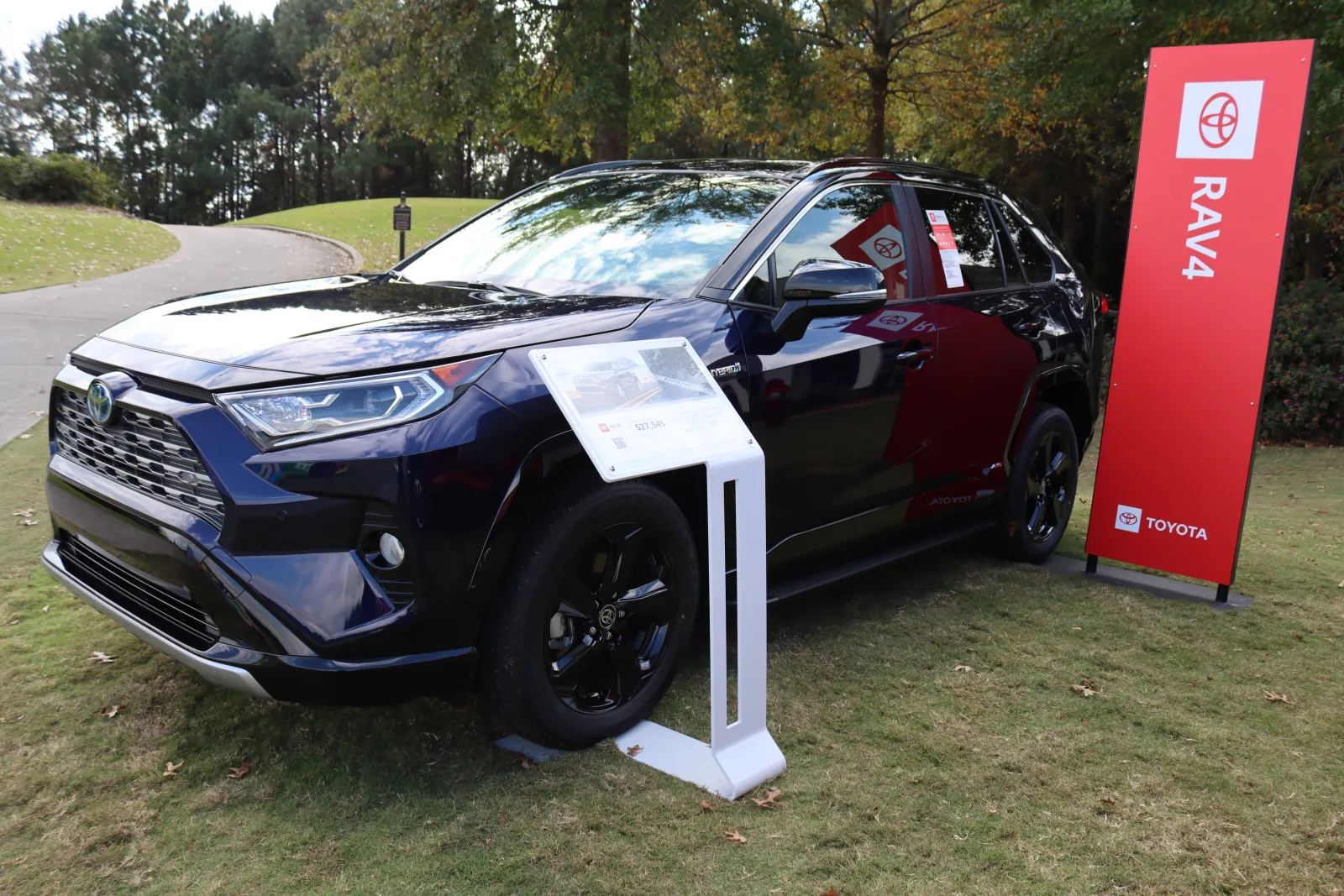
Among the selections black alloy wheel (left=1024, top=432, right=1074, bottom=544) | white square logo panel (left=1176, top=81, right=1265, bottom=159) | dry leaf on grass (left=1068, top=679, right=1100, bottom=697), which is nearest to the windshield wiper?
dry leaf on grass (left=1068, top=679, right=1100, bottom=697)

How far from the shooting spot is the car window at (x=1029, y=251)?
482cm

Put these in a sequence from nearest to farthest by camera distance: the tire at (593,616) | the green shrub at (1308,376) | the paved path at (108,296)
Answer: the tire at (593,616) → the paved path at (108,296) → the green shrub at (1308,376)

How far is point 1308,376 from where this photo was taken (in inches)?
470

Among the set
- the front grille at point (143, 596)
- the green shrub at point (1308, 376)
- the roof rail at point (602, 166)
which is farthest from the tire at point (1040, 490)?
the green shrub at point (1308, 376)

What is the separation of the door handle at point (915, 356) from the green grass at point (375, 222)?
778 inches

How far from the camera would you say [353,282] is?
367 centimetres

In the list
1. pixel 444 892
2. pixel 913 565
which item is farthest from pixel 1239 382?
pixel 444 892

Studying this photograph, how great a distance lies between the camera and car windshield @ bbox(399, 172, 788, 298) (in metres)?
3.43

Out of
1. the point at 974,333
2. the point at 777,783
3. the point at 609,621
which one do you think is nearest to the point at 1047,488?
the point at 974,333

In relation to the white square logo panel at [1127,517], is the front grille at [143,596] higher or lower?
higher

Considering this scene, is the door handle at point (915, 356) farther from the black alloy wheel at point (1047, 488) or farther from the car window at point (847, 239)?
the black alloy wheel at point (1047, 488)

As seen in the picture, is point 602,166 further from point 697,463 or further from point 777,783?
point 777,783

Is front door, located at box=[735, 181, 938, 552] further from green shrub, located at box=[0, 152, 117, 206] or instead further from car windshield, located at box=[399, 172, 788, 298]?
green shrub, located at box=[0, 152, 117, 206]

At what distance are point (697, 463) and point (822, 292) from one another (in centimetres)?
88
